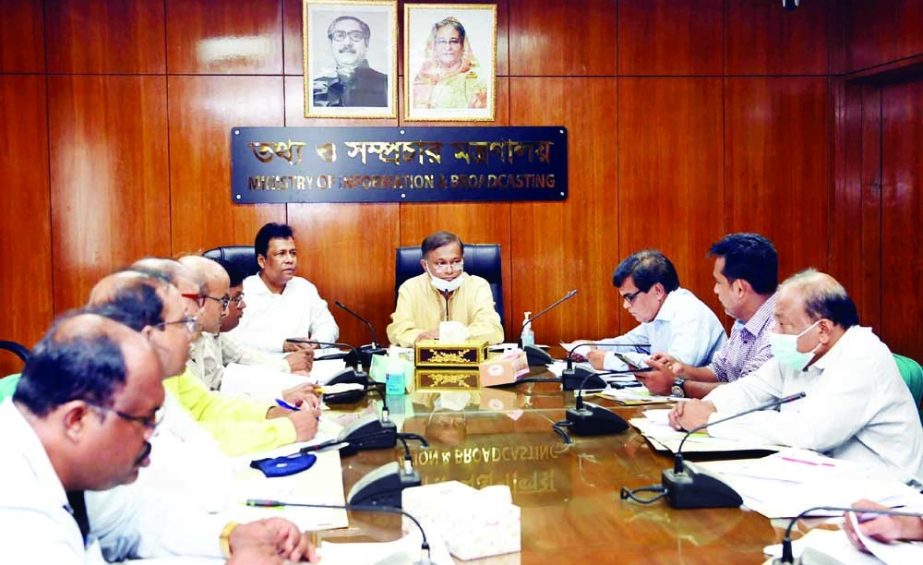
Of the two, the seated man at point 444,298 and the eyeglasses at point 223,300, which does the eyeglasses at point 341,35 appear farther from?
the eyeglasses at point 223,300

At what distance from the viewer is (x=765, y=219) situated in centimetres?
545

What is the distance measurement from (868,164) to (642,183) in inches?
57.8

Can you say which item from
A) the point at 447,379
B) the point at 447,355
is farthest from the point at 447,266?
the point at 447,379

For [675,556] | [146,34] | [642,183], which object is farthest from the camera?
[642,183]

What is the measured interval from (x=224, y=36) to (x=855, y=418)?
14.2 ft

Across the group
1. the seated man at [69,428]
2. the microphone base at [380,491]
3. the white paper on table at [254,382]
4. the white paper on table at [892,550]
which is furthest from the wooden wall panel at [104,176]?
the white paper on table at [892,550]

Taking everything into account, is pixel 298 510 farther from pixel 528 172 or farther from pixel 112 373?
pixel 528 172

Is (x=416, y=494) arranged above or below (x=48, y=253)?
below

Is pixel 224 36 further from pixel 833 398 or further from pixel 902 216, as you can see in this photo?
pixel 902 216

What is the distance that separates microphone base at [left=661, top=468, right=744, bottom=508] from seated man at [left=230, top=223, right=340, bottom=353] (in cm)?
284

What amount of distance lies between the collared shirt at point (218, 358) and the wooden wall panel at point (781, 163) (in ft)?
11.0

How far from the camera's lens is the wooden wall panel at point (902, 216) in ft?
16.1

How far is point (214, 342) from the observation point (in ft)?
10.8

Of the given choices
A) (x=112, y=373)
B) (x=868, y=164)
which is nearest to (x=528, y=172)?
(x=868, y=164)
